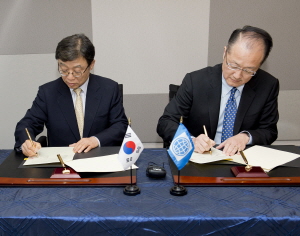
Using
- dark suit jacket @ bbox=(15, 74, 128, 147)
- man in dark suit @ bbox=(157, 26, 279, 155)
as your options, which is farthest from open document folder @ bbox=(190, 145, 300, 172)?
dark suit jacket @ bbox=(15, 74, 128, 147)

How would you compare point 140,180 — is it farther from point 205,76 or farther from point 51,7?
point 51,7

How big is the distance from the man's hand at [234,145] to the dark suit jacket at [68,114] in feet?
2.52

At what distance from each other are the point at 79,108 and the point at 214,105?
3.21 feet

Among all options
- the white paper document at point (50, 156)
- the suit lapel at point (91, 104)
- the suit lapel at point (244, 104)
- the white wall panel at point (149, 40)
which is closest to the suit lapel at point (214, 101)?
the suit lapel at point (244, 104)

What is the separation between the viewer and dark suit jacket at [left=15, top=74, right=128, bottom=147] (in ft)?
7.73

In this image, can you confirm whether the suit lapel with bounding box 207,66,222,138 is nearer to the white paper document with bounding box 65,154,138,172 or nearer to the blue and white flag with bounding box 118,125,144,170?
the white paper document with bounding box 65,154,138,172

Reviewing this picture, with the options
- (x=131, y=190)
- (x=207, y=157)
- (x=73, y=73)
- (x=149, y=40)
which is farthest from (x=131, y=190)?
(x=149, y=40)

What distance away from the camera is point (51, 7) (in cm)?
376

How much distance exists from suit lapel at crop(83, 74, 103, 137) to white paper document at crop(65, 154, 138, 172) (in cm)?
61

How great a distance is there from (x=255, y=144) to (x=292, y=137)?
2348 millimetres

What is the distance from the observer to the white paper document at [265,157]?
1.73 m

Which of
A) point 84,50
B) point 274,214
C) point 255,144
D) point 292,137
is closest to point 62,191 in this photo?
point 274,214

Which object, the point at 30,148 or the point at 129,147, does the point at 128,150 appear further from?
the point at 30,148

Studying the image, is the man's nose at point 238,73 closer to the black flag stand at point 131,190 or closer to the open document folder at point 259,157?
the open document folder at point 259,157
